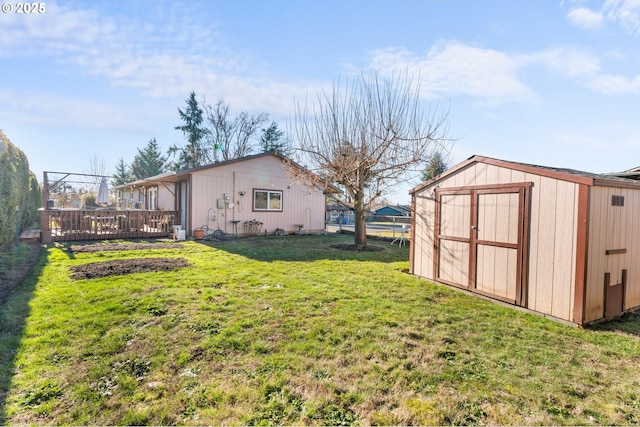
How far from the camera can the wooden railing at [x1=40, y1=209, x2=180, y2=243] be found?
33.4ft

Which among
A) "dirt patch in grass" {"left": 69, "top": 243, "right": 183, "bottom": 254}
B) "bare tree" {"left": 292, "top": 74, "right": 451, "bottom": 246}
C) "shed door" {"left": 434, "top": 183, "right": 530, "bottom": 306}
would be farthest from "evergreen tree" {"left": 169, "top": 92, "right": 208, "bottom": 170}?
"shed door" {"left": 434, "top": 183, "right": 530, "bottom": 306}

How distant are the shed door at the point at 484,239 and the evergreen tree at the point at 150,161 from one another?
34.5 m

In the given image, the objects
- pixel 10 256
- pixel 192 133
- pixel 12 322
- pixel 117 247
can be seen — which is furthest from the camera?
pixel 192 133

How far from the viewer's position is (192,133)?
2875 cm

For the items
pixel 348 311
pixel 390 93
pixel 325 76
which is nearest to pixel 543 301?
pixel 348 311

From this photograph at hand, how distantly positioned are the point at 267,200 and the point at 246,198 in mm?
995

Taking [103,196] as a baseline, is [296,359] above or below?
below

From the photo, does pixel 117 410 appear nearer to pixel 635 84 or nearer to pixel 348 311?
pixel 348 311

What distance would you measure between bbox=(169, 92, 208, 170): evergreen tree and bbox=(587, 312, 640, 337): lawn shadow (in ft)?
98.1

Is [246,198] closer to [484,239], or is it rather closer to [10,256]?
[10,256]

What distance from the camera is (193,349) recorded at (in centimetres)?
296

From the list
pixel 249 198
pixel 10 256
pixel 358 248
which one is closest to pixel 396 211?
pixel 249 198

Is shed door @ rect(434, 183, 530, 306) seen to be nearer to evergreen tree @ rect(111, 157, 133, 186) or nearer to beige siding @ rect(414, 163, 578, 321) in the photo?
beige siding @ rect(414, 163, 578, 321)

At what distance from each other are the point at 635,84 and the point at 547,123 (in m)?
2.66
